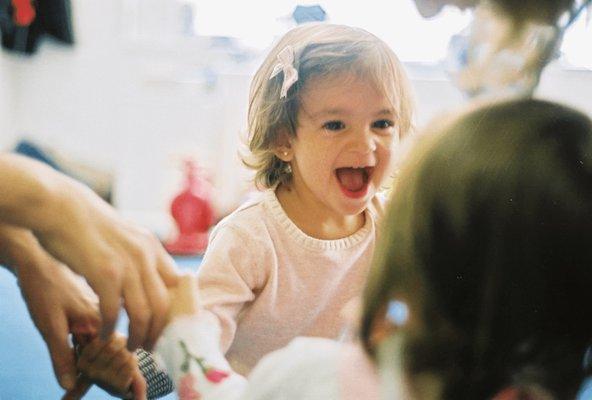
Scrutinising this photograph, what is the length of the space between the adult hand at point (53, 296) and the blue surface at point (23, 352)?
0.9 inches

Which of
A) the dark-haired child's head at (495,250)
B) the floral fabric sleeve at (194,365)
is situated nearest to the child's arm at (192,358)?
the floral fabric sleeve at (194,365)

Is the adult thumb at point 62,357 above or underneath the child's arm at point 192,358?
underneath

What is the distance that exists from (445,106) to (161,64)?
189 mm

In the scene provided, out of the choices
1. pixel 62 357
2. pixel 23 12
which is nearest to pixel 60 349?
pixel 62 357

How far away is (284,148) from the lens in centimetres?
53

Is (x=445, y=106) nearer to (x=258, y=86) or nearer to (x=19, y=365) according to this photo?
(x=258, y=86)

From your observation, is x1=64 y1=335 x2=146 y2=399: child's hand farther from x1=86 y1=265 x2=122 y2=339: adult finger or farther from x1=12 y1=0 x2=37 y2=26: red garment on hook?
x1=12 y1=0 x2=37 y2=26: red garment on hook

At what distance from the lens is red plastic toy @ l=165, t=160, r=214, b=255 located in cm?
51

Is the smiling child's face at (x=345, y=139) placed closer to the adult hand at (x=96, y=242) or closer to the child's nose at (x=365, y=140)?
the child's nose at (x=365, y=140)

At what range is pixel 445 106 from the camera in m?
0.42

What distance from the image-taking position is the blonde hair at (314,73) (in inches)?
18.1

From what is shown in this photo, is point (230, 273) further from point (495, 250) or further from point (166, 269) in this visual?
point (495, 250)

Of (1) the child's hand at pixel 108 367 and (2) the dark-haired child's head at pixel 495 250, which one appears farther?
(1) the child's hand at pixel 108 367

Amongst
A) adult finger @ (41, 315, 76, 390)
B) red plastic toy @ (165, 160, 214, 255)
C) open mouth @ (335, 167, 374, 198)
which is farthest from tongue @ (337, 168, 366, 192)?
adult finger @ (41, 315, 76, 390)
